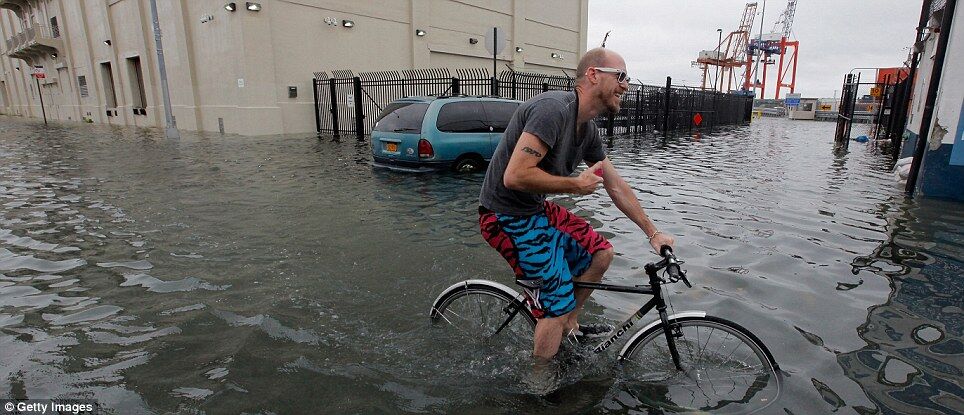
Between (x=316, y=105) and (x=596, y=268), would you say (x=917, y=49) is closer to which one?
(x=596, y=268)

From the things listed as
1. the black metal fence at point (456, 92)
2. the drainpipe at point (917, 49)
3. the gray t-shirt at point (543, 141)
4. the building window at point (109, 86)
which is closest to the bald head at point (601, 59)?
the gray t-shirt at point (543, 141)

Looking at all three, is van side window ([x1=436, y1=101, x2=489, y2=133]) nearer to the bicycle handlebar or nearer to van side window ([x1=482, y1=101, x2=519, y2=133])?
van side window ([x1=482, y1=101, x2=519, y2=133])

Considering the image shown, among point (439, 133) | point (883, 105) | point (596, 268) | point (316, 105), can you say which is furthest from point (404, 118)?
point (883, 105)

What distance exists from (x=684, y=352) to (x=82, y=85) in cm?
4214

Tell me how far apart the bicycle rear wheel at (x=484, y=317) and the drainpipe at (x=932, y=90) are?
8461 mm

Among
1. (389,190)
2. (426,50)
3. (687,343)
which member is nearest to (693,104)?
(426,50)

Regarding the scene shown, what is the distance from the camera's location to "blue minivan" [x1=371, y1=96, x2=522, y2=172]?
31.9 ft

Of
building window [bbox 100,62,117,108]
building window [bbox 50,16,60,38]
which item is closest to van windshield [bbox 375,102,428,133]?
building window [bbox 100,62,117,108]

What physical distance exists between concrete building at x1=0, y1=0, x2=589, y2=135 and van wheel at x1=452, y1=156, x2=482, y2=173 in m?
7.08

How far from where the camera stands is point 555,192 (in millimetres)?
2529

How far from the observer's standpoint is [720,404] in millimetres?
2850

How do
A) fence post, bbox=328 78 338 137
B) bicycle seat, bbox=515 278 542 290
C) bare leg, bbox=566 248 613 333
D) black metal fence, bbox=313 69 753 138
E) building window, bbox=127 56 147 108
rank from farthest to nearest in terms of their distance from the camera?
building window, bbox=127 56 147 108
fence post, bbox=328 78 338 137
black metal fence, bbox=313 69 753 138
bare leg, bbox=566 248 613 333
bicycle seat, bbox=515 278 542 290

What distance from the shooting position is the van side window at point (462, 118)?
32.1 ft

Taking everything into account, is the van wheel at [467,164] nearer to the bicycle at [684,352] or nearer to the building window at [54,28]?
the bicycle at [684,352]
